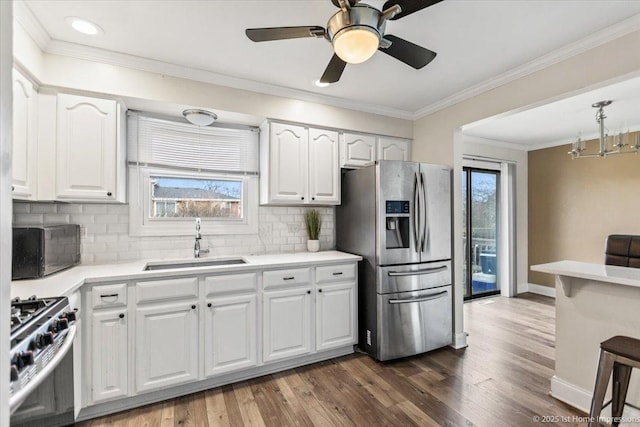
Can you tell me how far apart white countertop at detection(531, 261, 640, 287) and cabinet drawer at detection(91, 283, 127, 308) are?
9.76 feet

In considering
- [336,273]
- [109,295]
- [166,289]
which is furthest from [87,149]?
[336,273]

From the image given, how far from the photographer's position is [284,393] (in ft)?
7.57

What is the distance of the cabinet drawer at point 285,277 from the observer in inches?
99.7

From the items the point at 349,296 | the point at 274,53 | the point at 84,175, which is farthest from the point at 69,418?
the point at 274,53

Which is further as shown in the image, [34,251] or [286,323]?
[286,323]

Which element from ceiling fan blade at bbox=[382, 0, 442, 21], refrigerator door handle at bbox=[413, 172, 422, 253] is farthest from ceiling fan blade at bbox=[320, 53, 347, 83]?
refrigerator door handle at bbox=[413, 172, 422, 253]

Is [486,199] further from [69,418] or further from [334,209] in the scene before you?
[69,418]

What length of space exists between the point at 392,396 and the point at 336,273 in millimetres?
1064

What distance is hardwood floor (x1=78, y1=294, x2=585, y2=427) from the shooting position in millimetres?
1997

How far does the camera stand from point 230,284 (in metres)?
2.38

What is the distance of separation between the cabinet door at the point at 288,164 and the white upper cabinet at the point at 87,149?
1250 millimetres

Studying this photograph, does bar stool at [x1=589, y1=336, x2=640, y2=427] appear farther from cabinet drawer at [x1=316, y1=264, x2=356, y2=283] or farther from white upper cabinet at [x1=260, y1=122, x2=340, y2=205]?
white upper cabinet at [x1=260, y1=122, x2=340, y2=205]

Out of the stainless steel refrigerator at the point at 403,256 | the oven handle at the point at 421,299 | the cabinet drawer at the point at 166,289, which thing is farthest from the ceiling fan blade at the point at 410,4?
the oven handle at the point at 421,299

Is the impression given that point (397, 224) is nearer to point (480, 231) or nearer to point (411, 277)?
point (411, 277)
